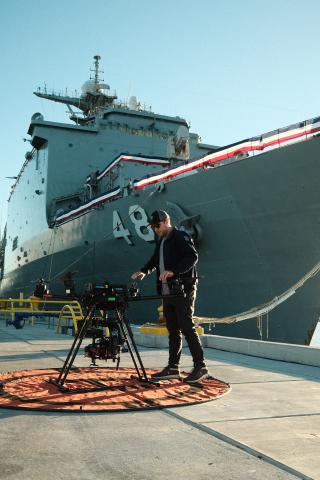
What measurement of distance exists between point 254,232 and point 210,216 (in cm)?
141

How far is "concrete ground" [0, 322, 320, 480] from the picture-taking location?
6.70 feet

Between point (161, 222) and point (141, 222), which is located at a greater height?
point (141, 222)

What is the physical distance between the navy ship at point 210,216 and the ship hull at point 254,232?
0.08ft

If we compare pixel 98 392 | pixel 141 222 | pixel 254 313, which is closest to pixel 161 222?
pixel 98 392

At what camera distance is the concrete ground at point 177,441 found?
6.70 feet

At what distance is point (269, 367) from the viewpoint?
18.2 ft

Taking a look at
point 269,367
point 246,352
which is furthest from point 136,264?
point 269,367

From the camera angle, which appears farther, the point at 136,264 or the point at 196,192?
the point at 136,264

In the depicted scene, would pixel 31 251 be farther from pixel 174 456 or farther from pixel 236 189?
pixel 174 456

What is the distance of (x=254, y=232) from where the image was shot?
11953mm

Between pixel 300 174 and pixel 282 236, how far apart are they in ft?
5.17

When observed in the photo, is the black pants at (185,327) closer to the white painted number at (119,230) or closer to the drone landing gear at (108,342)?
the drone landing gear at (108,342)

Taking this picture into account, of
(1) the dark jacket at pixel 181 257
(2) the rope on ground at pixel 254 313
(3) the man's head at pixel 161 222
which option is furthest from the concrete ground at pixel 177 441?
(2) the rope on ground at pixel 254 313

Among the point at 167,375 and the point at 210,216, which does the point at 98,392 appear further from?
the point at 210,216
